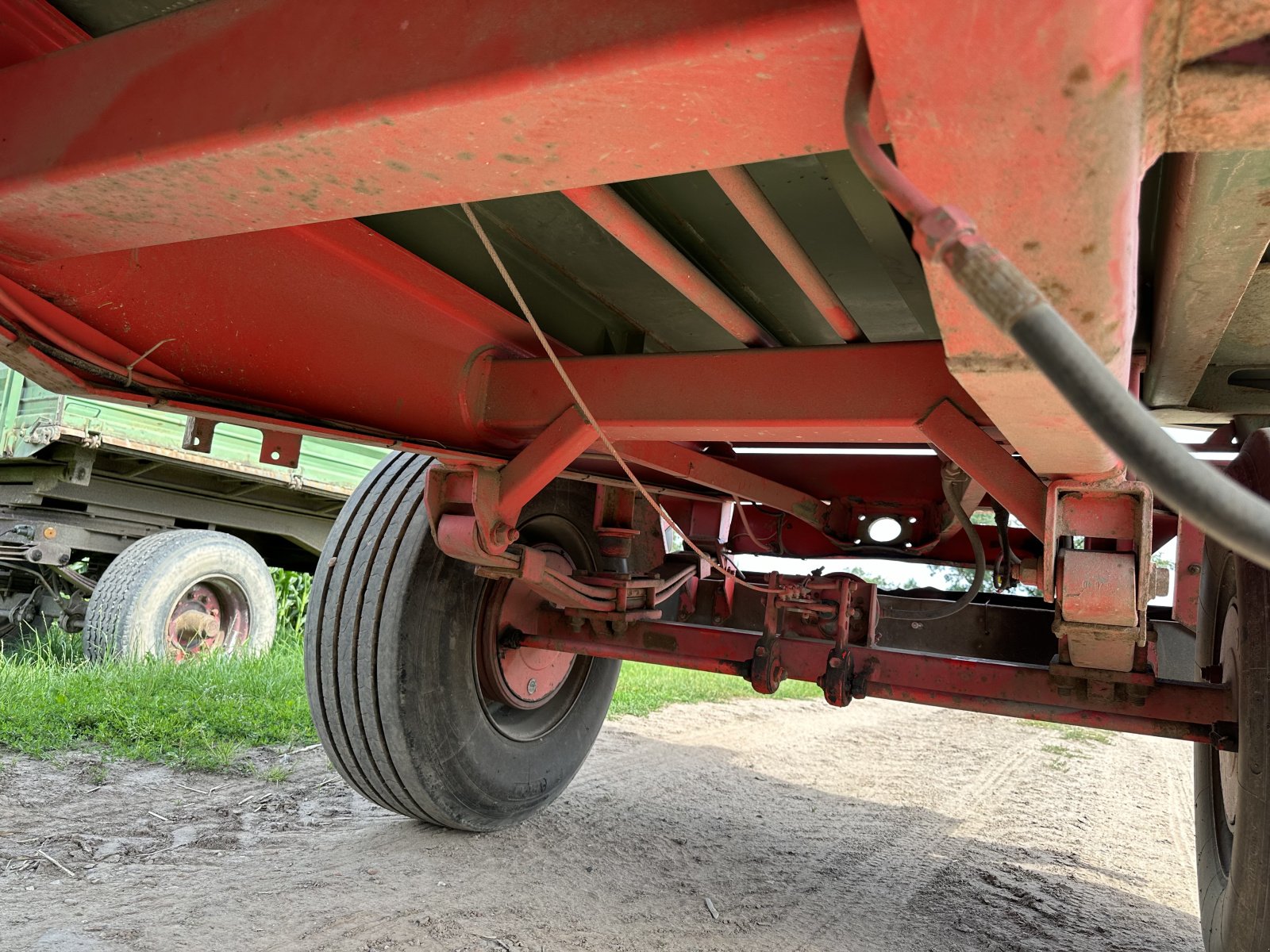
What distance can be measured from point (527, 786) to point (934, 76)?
9.34 ft

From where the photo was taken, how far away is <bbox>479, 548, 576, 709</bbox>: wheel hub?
3.00 meters

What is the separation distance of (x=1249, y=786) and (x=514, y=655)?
6.91ft

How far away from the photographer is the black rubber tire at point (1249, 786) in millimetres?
1698

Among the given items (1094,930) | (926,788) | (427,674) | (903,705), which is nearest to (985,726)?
(903,705)

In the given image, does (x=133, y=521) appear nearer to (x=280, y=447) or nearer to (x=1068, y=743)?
(x=280, y=447)

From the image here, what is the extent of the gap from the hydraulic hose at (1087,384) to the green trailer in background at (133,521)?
5.24 metres

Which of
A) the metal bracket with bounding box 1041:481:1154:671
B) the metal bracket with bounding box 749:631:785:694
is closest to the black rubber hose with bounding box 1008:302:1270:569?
the metal bracket with bounding box 1041:481:1154:671

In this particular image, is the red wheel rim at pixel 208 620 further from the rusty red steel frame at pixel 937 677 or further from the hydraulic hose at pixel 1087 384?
the hydraulic hose at pixel 1087 384

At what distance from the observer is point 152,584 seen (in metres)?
5.25

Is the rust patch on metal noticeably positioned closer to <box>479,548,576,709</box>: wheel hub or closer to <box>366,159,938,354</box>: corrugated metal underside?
<box>479,548,576,709</box>: wheel hub

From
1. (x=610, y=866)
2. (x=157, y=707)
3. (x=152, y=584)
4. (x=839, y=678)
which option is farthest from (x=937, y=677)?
(x=152, y=584)

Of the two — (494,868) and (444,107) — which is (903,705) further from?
(444,107)

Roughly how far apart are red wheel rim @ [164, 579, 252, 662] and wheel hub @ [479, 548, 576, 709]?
10.8 feet

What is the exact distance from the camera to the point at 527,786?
3.05 meters
